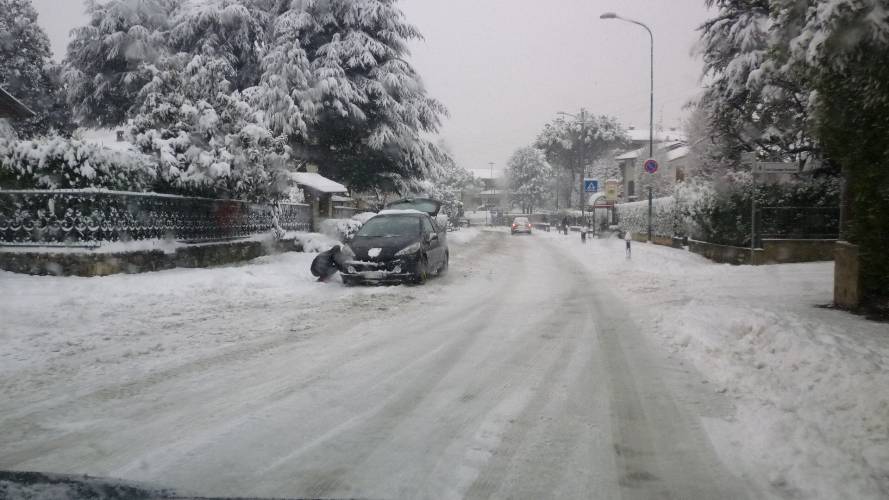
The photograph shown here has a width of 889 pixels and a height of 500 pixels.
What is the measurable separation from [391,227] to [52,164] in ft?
22.1

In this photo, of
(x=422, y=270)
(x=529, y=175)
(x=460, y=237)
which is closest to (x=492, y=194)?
(x=529, y=175)

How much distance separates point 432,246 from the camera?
42.7 ft

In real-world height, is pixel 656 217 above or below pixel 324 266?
above

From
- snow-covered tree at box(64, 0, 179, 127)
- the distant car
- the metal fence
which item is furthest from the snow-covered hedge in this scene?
snow-covered tree at box(64, 0, 179, 127)

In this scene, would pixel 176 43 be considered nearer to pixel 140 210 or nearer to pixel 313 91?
pixel 313 91

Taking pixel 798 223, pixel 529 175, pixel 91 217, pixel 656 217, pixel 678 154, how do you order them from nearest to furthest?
1. pixel 91 217
2. pixel 798 223
3. pixel 656 217
4. pixel 678 154
5. pixel 529 175

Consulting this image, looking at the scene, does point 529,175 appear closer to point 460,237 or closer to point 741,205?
point 460,237

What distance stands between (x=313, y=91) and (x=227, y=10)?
25.4 ft

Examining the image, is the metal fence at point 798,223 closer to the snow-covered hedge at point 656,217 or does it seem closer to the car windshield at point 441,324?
the car windshield at point 441,324

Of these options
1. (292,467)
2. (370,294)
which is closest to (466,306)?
(370,294)

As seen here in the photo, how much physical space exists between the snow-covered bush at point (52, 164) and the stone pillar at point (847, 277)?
13.0 meters

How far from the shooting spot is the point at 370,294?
34.5ft

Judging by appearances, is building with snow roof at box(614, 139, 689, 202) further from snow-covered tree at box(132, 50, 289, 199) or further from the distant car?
snow-covered tree at box(132, 50, 289, 199)

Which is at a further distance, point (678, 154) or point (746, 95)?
point (678, 154)
